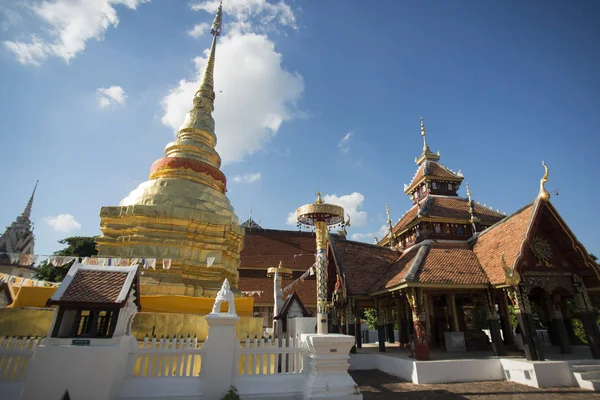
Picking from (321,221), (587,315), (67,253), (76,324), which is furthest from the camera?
(67,253)

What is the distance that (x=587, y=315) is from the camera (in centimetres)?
1083

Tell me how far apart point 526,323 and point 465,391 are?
11.3 feet

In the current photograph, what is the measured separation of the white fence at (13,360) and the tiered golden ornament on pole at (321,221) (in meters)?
6.06

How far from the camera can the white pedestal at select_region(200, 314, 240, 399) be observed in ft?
18.7

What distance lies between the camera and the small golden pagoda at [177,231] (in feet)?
34.2

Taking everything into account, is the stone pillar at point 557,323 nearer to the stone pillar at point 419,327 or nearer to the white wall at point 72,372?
the stone pillar at point 419,327

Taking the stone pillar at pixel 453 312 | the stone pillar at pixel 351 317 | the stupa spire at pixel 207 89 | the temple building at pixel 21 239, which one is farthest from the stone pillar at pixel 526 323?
the temple building at pixel 21 239

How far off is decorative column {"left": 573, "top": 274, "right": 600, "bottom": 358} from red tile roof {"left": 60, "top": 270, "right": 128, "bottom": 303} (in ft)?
45.5

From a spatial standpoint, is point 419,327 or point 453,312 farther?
point 453,312

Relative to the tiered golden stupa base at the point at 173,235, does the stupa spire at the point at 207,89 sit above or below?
above

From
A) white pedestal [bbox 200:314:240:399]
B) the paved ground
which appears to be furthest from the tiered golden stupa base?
the paved ground

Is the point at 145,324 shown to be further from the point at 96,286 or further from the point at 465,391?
the point at 465,391

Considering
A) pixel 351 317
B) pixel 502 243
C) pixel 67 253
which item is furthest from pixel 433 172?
pixel 67 253

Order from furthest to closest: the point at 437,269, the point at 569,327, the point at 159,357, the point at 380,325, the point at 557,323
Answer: the point at 380,325, the point at 569,327, the point at 557,323, the point at 437,269, the point at 159,357
